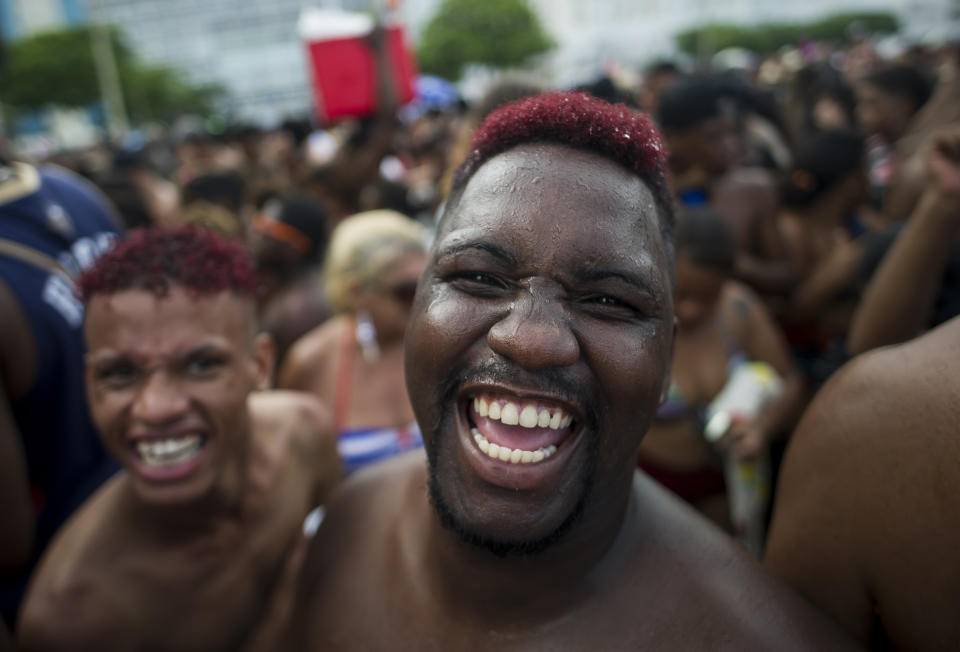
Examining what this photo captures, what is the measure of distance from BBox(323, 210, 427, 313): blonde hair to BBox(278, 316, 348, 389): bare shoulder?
5.2 inches

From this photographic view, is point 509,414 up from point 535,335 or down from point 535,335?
down

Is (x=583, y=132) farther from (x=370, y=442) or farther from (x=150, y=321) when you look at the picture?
(x=370, y=442)

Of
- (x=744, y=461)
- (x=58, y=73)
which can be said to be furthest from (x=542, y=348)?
(x=58, y=73)

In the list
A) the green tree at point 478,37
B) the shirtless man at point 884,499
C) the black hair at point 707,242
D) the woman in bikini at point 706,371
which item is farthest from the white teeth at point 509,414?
the green tree at point 478,37

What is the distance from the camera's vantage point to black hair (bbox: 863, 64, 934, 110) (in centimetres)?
573

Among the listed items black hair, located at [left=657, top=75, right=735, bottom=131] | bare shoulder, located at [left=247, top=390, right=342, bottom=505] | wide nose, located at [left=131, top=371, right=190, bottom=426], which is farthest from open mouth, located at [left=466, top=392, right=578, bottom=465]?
black hair, located at [left=657, top=75, right=735, bottom=131]

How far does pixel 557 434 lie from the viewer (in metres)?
1.26

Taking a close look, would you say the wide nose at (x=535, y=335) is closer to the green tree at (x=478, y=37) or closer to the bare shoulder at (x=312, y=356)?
the bare shoulder at (x=312, y=356)

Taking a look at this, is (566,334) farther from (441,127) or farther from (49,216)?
(441,127)

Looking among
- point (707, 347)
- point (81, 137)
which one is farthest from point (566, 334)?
point (81, 137)

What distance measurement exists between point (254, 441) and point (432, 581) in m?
1.00

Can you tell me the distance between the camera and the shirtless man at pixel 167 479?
1778mm

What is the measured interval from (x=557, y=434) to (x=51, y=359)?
1.93 m

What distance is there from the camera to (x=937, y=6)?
41938 millimetres
